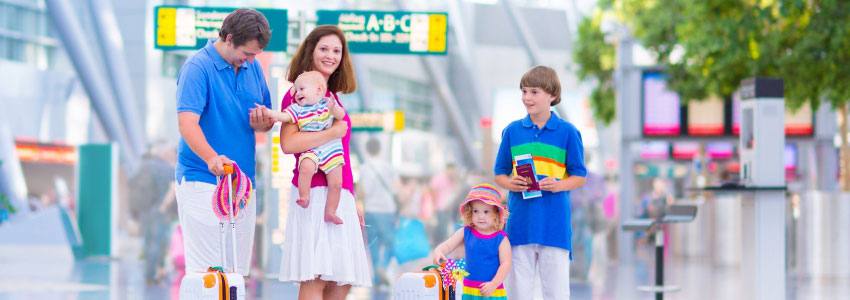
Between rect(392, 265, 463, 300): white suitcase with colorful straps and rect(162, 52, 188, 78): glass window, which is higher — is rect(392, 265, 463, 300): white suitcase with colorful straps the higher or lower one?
the lower one

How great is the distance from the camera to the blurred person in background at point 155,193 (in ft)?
48.4

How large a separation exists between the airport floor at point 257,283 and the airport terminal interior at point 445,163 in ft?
0.16

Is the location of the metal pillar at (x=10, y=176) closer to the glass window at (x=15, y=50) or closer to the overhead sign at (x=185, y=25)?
the glass window at (x=15, y=50)

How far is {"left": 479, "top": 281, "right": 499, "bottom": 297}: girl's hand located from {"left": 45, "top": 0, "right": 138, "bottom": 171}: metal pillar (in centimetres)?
1816

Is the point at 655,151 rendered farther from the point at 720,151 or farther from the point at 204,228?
the point at 204,228

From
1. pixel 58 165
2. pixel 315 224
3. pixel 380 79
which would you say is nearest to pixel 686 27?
pixel 315 224

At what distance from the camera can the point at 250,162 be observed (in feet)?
17.8

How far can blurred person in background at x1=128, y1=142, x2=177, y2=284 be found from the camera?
14.8 metres

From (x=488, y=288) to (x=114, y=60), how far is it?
20.8 metres

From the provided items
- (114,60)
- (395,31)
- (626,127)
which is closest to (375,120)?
(626,127)

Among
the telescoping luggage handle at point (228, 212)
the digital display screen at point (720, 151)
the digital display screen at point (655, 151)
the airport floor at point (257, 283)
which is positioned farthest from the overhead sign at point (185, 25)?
the digital display screen at point (655, 151)

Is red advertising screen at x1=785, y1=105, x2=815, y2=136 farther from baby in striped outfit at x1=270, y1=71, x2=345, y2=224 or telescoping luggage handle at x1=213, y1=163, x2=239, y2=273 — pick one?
telescoping luggage handle at x1=213, y1=163, x2=239, y2=273

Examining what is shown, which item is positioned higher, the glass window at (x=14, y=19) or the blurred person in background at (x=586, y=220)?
the glass window at (x=14, y=19)

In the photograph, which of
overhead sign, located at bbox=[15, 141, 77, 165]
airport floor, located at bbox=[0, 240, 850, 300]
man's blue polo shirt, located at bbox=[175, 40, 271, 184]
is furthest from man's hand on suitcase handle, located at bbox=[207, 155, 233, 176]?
overhead sign, located at bbox=[15, 141, 77, 165]
